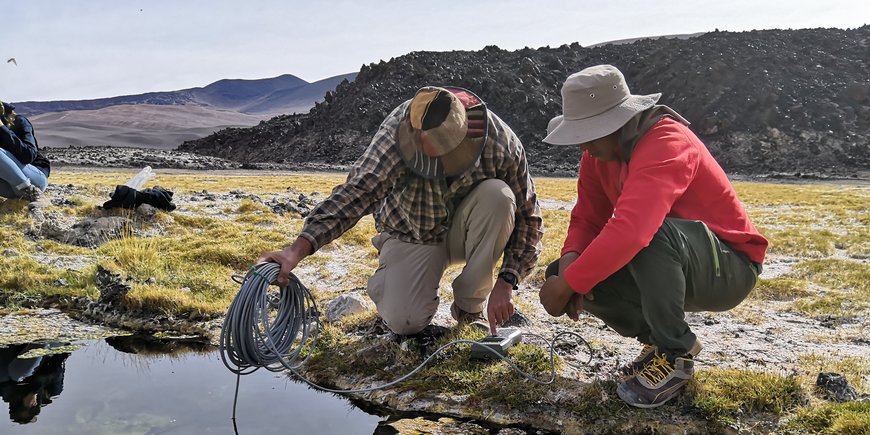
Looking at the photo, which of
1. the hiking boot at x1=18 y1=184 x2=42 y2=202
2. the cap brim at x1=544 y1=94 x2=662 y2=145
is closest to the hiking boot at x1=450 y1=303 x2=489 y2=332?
the cap brim at x1=544 y1=94 x2=662 y2=145

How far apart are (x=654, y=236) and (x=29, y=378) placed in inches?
134

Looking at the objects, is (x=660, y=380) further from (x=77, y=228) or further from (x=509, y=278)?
(x=77, y=228)

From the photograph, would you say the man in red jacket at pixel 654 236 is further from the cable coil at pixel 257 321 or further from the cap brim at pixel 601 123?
the cable coil at pixel 257 321

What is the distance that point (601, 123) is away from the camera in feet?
10.00

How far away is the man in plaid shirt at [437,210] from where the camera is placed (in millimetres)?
3480

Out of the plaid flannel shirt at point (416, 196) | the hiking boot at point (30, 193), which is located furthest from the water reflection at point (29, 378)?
the hiking boot at point (30, 193)

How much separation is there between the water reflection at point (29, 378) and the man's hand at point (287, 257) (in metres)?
1.36

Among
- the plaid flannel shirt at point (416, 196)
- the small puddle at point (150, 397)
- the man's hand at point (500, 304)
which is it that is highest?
the plaid flannel shirt at point (416, 196)

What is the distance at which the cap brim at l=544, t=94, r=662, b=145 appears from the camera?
3.02 meters

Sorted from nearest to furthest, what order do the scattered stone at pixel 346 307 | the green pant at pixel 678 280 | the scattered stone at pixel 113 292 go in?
the green pant at pixel 678 280 → the scattered stone at pixel 346 307 → the scattered stone at pixel 113 292

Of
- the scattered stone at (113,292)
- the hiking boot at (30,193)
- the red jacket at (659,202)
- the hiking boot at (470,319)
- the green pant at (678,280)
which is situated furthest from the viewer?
the hiking boot at (30,193)

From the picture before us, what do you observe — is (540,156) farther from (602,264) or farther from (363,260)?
(602,264)

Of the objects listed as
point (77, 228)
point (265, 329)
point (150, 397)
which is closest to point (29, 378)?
point (150, 397)

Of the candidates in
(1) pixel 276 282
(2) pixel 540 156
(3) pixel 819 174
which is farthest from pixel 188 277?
(2) pixel 540 156
